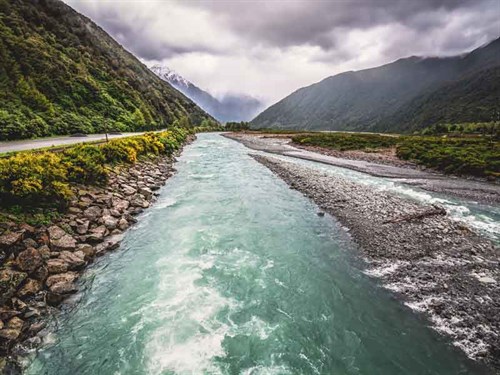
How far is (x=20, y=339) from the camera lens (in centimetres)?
797

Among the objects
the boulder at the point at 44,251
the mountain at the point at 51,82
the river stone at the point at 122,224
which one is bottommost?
the river stone at the point at 122,224

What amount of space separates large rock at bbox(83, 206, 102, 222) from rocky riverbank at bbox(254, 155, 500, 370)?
15172 millimetres

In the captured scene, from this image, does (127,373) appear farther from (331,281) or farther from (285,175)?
(285,175)

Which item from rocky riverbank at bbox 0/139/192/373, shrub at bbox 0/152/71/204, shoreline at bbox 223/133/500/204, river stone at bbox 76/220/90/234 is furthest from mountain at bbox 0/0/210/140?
shoreline at bbox 223/133/500/204

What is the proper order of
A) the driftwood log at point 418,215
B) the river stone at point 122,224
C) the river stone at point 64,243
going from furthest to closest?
the driftwood log at point 418,215 → the river stone at point 122,224 → the river stone at point 64,243

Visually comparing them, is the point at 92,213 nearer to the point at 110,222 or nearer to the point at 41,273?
the point at 110,222

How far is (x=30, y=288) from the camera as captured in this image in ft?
31.0

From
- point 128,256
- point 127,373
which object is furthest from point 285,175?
point 127,373

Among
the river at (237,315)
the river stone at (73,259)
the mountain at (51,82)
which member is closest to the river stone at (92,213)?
the river at (237,315)

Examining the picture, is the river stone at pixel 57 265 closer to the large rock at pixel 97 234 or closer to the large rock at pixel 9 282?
the large rock at pixel 9 282

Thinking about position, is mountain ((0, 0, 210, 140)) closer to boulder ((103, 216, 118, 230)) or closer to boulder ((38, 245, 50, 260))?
boulder ((103, 216, 118, 230))

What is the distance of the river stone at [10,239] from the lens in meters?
10.3

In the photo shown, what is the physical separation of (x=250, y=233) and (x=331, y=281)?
6.06 meters

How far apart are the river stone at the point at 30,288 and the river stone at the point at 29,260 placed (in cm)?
56
